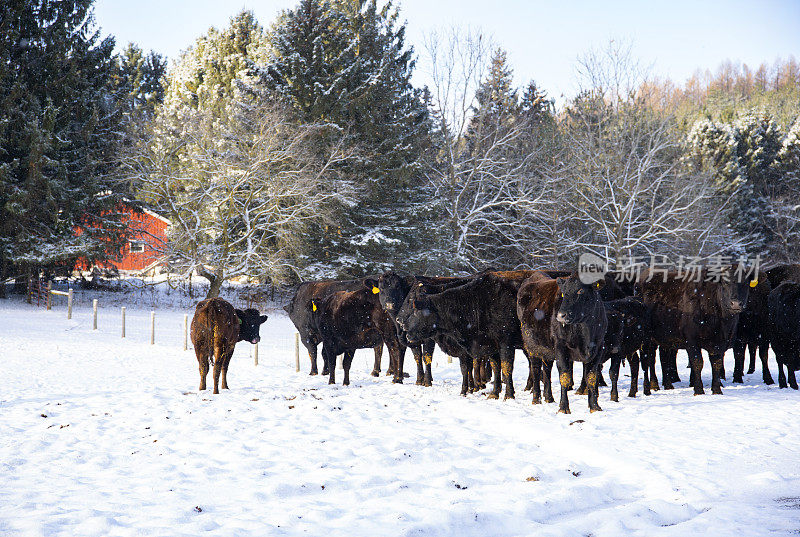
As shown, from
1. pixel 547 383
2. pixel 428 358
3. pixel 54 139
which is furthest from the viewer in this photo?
pixel 54 139

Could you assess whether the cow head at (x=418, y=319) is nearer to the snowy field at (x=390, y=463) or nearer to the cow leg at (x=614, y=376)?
the snowy field at (x=390, y=463)

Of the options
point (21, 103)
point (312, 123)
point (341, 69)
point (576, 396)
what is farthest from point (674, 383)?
point (21, 103)

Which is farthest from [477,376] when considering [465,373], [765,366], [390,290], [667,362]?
[765,366]

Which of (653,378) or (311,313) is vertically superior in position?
(311,313)

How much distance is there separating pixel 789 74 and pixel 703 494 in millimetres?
81201

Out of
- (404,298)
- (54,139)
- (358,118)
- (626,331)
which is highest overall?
(358,118)

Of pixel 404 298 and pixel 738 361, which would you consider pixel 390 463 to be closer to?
pixel 404 298

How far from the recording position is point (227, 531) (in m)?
4.47

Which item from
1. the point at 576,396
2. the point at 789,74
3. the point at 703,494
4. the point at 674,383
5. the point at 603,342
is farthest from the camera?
the point at 789,74

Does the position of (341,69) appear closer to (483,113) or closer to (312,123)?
(312,123)

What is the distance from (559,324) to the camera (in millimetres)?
8664

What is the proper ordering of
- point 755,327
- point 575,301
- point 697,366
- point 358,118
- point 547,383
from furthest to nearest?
point 358,118
point 755,327
point 697,366
point 547,383
point 575,301

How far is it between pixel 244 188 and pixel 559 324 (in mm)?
23463

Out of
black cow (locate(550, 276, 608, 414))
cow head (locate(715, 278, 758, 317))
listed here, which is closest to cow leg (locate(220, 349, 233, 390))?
black cow (locate(550, 276, 608, 414))
